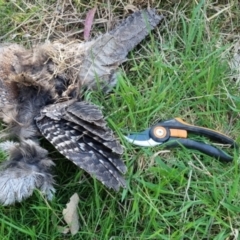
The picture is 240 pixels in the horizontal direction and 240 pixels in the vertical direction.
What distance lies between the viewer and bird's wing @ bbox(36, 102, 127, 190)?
2.52 metres

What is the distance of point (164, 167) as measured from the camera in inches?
106

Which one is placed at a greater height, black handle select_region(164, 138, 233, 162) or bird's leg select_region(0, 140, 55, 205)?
bird's leg select_region(0, 140, 55, 205)

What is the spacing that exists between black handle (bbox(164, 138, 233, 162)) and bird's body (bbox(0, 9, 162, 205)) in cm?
31

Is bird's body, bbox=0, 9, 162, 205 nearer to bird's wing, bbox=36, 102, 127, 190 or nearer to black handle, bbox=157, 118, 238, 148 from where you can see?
bird's wing, bbox=36, 102, 127, 190

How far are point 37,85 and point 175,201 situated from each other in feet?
2.72

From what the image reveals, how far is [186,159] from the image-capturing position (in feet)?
8.98

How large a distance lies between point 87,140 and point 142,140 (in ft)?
0.91

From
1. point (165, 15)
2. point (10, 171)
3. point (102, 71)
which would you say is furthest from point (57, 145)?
point (165, 15)

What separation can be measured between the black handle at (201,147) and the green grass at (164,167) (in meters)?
0.03

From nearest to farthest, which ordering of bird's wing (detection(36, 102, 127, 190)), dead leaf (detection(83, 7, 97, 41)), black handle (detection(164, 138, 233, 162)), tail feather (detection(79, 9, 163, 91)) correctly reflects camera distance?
bird's wing (detection(36, 102, 127, 190)) → black handle (detection(164, 138, 233, 162)) → tail feather (detection(79, 9, 163, 91)) → dead leaf (detection(83, 7, 97, 41))

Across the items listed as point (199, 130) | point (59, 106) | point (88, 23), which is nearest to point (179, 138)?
point (199, 130)

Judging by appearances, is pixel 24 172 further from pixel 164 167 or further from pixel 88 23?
pixel 88 23

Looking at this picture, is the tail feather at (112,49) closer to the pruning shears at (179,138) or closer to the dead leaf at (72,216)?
the pruning shears at (179,138)

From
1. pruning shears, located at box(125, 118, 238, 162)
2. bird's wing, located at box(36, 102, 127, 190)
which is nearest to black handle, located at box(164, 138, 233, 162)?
pruning shears, located at box(125, 118, 238, 162)
